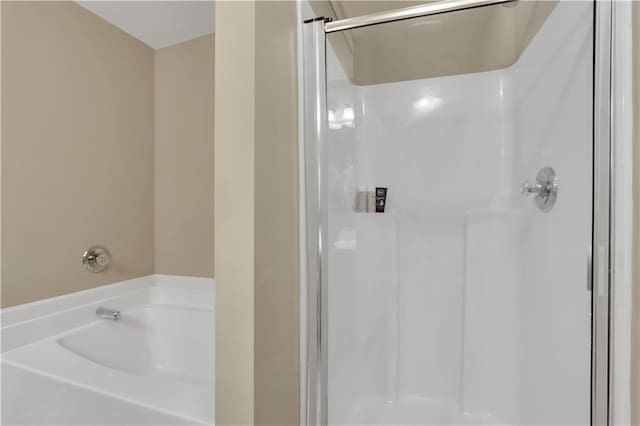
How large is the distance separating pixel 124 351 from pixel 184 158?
1.10m

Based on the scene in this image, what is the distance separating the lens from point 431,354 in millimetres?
1774

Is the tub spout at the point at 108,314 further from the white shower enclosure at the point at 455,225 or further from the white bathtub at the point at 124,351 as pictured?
the white shower enclosure at the point at 455,225

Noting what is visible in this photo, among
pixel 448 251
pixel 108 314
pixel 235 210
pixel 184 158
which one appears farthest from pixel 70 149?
pixel 448 251

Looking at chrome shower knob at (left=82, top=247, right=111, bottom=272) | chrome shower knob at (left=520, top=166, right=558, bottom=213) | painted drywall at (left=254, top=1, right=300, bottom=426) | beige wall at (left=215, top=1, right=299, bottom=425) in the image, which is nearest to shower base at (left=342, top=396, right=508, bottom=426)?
painted drywall at (left=254, top=1, right=300, bottom=426)

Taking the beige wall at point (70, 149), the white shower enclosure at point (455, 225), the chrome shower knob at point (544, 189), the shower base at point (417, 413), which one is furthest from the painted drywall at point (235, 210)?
the beige wall at point (70, 149)

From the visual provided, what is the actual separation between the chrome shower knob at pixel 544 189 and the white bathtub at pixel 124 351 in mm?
1306

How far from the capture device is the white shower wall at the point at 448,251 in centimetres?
127

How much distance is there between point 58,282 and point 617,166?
83.9 inches

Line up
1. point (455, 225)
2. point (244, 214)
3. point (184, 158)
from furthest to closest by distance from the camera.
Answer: point (184, 158), point (455, 225), point (244, 214)

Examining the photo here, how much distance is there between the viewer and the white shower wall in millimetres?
1266

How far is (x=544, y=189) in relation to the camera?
1.25 meters

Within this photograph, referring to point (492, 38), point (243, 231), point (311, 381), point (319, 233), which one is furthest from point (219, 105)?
point (492, 38)

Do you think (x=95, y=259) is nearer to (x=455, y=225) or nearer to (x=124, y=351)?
(x=124, y=351)

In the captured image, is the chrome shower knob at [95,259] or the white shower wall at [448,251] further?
the chrome shower knob at [95,259]
